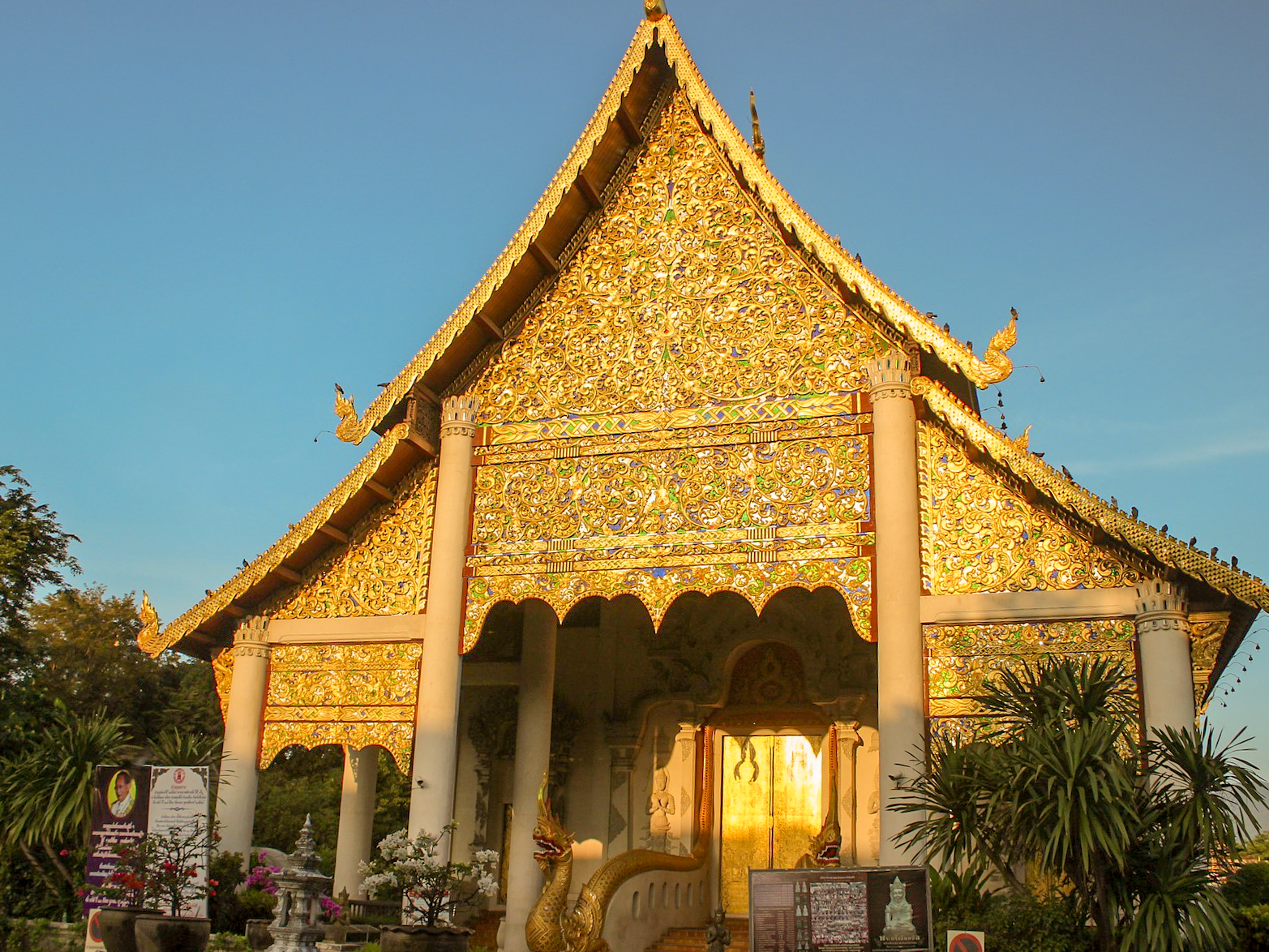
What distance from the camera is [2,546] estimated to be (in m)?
15.6

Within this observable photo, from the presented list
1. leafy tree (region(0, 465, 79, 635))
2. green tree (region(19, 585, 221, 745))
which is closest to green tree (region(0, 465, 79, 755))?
leafy tree (region(0, 465, 79, 635))

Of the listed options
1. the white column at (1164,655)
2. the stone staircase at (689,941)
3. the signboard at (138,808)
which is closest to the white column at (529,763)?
the stone staircase at (689,941)

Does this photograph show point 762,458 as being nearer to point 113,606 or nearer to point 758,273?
point 758,273

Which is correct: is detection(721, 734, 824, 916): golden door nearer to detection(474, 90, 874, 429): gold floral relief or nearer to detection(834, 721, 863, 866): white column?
detection(834, 721, 863, 866): white column

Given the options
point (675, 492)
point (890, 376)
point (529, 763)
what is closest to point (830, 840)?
point (529, 763)

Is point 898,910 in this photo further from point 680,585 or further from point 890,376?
point 890,376

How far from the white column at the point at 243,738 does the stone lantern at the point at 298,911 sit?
3.41 m

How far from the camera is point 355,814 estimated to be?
15.7m

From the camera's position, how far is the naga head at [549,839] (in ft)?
44.0

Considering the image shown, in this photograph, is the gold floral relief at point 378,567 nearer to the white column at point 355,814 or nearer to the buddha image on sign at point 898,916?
the white column at point 355,814

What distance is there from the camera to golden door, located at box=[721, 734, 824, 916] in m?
16.0

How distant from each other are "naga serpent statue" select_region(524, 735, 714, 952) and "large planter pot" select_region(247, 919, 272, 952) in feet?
8.15

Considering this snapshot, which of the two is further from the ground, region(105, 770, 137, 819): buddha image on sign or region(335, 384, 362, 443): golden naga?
region(335, 384, 362, 443): golden naga

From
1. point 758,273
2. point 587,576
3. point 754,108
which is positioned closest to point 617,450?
point 587,576
